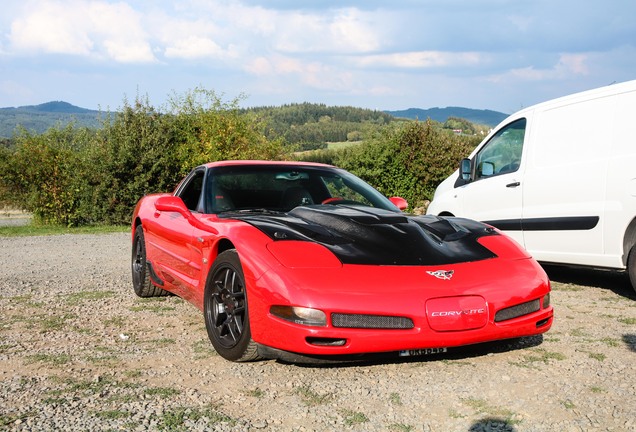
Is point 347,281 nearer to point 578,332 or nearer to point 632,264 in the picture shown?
point 578,332

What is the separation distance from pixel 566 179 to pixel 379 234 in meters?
3.34

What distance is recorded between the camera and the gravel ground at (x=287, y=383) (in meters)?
3.39

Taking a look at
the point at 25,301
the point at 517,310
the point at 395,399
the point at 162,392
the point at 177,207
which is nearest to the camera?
the point at 395,399

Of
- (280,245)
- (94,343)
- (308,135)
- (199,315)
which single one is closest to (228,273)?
(280,245)

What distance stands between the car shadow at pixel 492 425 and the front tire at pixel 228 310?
4.82 feet

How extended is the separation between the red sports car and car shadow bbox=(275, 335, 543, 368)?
0.15 feet

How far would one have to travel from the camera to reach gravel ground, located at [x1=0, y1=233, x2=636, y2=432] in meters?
3.39

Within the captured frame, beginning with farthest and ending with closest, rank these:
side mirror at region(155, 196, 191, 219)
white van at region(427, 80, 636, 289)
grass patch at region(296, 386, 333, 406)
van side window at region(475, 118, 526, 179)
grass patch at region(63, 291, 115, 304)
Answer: van side window at region(475, 118, 526, 179), grass patch at region(63, 291, 115, 304), white van at region(427, 80, 636, 289), side mirror at region(155, 196, 191, 219), grass patch at region(296, 386, 333, 406)

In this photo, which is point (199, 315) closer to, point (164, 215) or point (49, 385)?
point (164, 215)

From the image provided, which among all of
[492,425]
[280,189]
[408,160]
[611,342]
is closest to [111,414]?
[492,425]

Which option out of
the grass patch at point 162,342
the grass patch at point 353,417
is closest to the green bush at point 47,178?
the grass patch at point 162,342

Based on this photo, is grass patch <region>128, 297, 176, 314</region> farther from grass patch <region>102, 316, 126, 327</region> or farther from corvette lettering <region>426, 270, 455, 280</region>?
corvette lettering <region>426, 270, 455, 280</region>

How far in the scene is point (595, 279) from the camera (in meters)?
8.34

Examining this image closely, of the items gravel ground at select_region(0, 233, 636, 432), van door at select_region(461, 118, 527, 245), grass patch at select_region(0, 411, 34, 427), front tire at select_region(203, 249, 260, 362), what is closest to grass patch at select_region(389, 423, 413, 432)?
gravel ground at select_region(0, 233, 636, 432)
